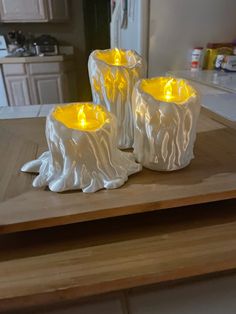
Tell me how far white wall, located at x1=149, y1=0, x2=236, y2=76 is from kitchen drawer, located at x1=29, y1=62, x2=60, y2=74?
1007mm

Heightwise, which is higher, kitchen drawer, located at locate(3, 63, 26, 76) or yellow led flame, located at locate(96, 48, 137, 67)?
yellow led flame, located at locate(96, 48, 137, 67)

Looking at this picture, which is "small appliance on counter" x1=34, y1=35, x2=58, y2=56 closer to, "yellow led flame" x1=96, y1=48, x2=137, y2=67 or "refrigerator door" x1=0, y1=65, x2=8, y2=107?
"refrigerator door" x1=0, y1=65, x2=8, y2=107

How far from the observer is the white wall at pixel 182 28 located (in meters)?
1.20

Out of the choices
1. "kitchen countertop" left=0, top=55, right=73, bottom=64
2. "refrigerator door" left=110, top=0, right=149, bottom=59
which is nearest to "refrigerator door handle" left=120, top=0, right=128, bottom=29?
"refrigerator door" left=110, top=0, right=149, bottom=59

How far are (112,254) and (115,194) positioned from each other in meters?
0.08

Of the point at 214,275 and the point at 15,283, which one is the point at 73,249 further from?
the point at 214,275

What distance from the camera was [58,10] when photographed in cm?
209

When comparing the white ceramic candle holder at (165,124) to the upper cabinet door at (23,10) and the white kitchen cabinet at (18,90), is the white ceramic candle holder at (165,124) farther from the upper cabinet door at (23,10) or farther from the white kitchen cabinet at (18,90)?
the upper cabinet door at (23,10)

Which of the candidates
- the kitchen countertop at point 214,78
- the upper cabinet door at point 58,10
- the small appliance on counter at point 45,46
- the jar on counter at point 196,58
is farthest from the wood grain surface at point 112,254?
the upper cabinet door at point 58,10

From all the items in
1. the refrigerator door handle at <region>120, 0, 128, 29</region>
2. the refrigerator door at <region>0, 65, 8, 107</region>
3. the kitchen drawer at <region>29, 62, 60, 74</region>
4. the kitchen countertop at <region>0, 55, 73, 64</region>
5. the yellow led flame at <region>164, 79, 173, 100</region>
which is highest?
the refrigerator door handle at <region>120, 0, 128, 29</region>

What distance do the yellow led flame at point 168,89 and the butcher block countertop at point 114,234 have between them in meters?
0.13

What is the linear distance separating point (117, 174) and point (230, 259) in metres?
0.20

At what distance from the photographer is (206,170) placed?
45 centimetres

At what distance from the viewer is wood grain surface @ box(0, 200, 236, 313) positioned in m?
0.32
